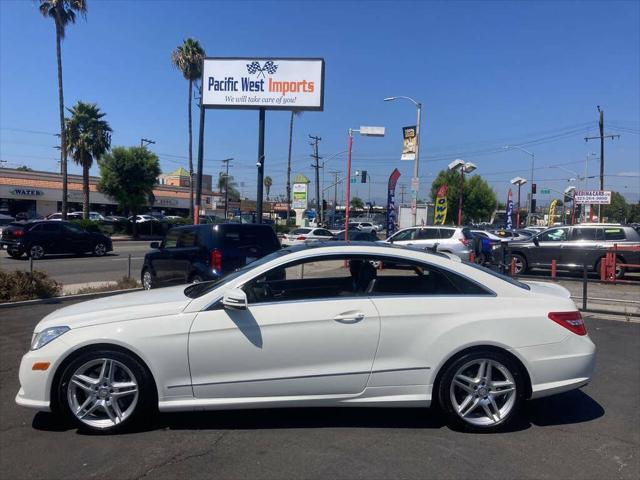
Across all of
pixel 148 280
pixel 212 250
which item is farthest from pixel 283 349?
pixel 148 280

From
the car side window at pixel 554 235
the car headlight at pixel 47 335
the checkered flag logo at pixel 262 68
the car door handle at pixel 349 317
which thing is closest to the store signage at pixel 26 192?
the checkered flag logo at pixel 262 68

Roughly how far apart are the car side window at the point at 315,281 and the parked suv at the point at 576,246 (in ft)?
44.2

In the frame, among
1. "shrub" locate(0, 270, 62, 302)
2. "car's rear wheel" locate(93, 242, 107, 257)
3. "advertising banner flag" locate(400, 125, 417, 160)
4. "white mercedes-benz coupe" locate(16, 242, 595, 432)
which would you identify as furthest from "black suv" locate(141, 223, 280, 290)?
"advertising banner flag" locate(400, 125, 417, 160)

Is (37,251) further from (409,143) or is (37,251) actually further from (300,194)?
(300,194)

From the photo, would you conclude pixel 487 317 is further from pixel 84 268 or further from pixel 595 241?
pixel 84 268

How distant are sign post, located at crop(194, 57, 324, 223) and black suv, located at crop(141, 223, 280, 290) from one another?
13.6m

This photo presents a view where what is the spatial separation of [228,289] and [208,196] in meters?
84.6

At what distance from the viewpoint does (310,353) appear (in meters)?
4.05

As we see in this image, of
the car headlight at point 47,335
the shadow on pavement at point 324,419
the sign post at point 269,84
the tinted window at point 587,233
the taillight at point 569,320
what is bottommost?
the shadow on pavement at point 324,419

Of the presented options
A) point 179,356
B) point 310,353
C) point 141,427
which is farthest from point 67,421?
point 310,353

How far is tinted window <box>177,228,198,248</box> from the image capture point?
9940 millimetres

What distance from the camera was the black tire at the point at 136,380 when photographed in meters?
4.01

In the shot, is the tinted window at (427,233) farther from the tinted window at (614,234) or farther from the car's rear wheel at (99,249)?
the car's rear wheel at (99,249)

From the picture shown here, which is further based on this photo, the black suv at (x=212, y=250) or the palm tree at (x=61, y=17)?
the palm tree at (x=61, y=17)
